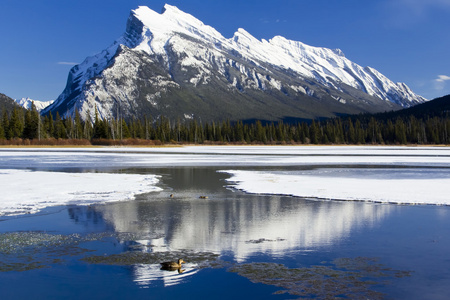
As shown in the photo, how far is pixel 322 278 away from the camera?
9492 millimetres

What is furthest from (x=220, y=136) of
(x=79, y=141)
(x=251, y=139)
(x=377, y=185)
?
(x=377, y=185)

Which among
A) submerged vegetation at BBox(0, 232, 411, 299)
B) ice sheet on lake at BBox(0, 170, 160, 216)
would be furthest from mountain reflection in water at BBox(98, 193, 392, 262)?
ice sheet on lake at BBox(0, 170, 160, 216)

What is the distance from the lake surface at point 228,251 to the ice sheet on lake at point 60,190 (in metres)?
1.54

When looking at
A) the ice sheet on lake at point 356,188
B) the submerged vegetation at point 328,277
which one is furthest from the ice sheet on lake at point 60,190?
the submerged vegetation at point 328,277

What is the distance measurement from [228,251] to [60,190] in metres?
14.9

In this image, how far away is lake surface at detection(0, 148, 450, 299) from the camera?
29.5 feet

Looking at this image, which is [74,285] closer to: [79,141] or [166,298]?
[166,298]

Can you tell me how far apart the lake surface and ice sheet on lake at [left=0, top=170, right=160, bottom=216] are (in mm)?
1544

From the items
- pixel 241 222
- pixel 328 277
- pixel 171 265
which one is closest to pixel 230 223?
pixel 241 222

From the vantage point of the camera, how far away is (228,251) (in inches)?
463

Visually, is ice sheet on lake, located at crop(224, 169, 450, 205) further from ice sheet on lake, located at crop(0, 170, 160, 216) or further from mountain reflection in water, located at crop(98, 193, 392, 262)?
ice sheet on lake, located at crop(0, 170, 160, 216)

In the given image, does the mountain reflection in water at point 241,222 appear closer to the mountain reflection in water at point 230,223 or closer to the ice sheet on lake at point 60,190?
the mountain reflection in water at point 230,223

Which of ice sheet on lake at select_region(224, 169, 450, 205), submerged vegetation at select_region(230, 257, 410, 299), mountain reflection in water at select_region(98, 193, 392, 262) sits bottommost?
submerged vegetation at select_region(230, 257, 410, 299)

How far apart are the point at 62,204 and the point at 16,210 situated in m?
2.06
